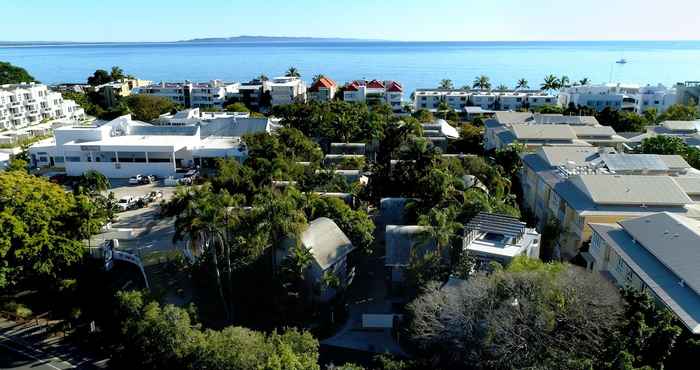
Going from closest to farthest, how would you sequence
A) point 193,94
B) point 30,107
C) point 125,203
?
→ point 125,203 → point 30,107 → point 193,94

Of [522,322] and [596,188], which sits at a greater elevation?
[596,188]

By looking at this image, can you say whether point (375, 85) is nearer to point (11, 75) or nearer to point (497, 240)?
point (497, 240)

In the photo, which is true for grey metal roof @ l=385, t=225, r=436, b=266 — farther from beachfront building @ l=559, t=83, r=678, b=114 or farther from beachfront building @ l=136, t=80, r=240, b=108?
beachfront building @ l=136, t=80, r=240, b=108

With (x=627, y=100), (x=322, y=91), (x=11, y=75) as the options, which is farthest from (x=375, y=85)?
(x=11, y=75)

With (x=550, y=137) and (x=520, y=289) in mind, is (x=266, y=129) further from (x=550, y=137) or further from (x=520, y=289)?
(x=520, y=289)

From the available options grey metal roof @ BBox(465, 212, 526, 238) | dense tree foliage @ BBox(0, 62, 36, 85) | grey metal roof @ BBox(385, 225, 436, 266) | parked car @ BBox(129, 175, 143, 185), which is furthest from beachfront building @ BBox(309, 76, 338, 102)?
grey metal roof @ BBox(465, 212, 526, 238)

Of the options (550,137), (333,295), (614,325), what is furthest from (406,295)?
(550,137)

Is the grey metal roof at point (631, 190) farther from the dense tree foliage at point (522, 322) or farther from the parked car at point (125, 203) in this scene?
the parked car at point (125, 203)

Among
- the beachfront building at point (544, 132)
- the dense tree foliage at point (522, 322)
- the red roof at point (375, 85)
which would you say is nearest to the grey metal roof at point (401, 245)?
the dense tree foliage at point (522, 322)
